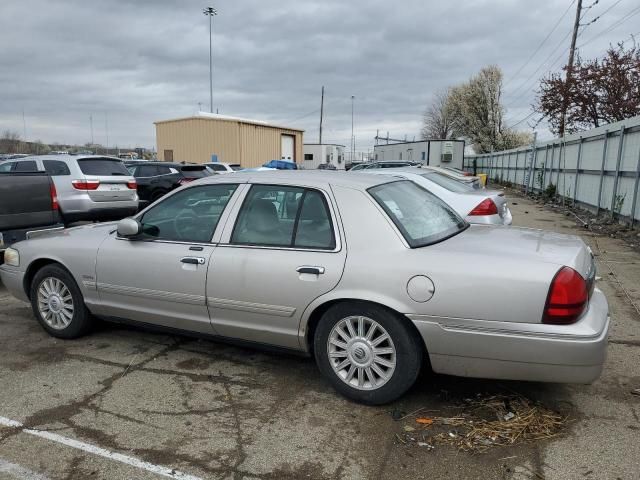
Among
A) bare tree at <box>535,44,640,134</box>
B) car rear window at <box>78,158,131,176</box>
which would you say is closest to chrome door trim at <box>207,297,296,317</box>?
car rear window at <box>78,158,131,176</box>

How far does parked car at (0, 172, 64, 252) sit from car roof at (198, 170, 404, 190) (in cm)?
322

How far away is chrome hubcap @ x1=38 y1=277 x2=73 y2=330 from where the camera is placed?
4484 mm

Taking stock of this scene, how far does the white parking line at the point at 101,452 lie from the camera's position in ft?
8.66

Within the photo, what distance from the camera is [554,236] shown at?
3.81m

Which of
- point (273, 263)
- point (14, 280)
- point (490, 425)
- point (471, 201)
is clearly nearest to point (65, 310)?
point (14, 280)

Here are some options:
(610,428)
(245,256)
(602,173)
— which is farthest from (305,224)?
(602,173)

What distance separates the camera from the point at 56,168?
9.99 metres

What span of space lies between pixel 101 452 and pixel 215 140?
29467 mm

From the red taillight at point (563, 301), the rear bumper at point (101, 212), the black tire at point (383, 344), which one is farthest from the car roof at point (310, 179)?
the rear bumper at point (101, 212)

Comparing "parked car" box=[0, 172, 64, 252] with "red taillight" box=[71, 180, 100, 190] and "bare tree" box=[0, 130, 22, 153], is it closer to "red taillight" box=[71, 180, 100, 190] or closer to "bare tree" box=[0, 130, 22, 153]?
"red taillight" box=[71, 180, 100, 190]

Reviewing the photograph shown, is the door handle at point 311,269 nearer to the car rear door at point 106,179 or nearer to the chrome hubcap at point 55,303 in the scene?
the chrome hubcap at point 55,303

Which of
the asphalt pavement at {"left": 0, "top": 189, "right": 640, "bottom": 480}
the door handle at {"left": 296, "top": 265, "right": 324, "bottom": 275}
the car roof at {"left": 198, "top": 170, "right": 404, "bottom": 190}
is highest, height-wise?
the car roof at {"left": 198, "top": 170, "right": 404, "bottom": 190}

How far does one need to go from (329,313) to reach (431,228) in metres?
0.98

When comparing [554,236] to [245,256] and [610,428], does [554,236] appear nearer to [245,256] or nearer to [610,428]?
[610,428]
